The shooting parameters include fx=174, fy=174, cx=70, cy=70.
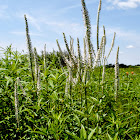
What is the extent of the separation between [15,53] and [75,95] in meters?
1.82

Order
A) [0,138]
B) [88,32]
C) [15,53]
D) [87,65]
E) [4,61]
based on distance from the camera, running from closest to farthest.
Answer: [88,32] < [87,65] < [0,138] < [4,61] < [15,53]

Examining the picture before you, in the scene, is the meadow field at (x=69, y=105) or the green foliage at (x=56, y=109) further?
the green foliage at (x=56, y=109)

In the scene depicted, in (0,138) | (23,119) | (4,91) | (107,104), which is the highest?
(4,91)

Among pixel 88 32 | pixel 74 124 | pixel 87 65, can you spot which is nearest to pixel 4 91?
pixel 74 124

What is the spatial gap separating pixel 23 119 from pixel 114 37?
7.58 feet

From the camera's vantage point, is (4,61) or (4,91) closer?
(4,91)

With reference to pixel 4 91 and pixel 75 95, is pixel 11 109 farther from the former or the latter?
pixel 75 95

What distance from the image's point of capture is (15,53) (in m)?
4.21

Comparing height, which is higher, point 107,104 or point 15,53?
point 15,53

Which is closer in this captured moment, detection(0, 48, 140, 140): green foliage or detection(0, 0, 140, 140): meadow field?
detection(0, 0, 140, 140): meadow field

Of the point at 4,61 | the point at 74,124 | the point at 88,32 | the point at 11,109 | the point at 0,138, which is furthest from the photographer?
the point at 4,61

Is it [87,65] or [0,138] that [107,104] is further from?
[0,138]

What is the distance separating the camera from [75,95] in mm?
3551

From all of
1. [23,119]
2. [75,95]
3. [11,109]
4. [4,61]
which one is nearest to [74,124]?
[75,95]
